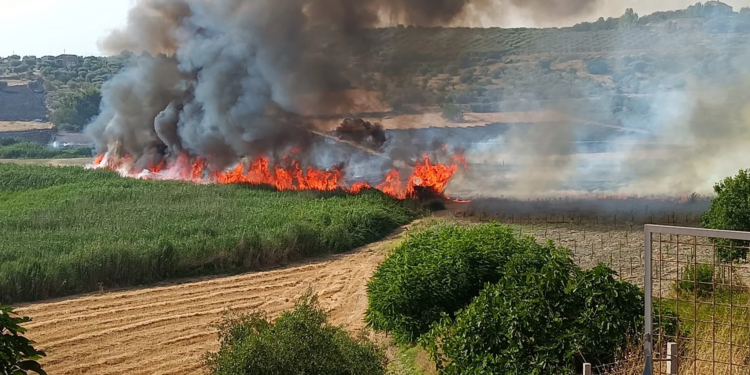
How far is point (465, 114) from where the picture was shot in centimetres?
3662

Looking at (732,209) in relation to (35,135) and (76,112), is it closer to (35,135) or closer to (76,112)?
(35,135)

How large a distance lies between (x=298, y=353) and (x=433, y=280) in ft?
11.7

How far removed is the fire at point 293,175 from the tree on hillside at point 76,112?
138 ft

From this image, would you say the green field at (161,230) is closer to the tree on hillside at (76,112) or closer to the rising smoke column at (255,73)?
the rising smoke column at (255,73)

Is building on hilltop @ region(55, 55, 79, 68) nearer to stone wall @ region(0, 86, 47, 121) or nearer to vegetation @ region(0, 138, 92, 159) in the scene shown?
stone wall @ region(0, 86, 47, 121)

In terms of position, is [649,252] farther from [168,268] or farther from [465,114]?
[465,114]

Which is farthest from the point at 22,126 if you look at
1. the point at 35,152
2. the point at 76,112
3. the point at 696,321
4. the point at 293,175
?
the point at 696,321

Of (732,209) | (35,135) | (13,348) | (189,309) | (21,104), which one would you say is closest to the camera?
(13,348)

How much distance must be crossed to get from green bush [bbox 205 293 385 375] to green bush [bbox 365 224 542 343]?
2389 millimetres

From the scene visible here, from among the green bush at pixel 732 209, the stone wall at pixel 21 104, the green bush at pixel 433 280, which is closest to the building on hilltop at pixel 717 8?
the green bush at pixel 732 209

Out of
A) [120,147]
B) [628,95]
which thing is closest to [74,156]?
[120,147]

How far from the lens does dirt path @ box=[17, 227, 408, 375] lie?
12.5m

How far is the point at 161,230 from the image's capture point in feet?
66.8

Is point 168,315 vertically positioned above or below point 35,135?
below
